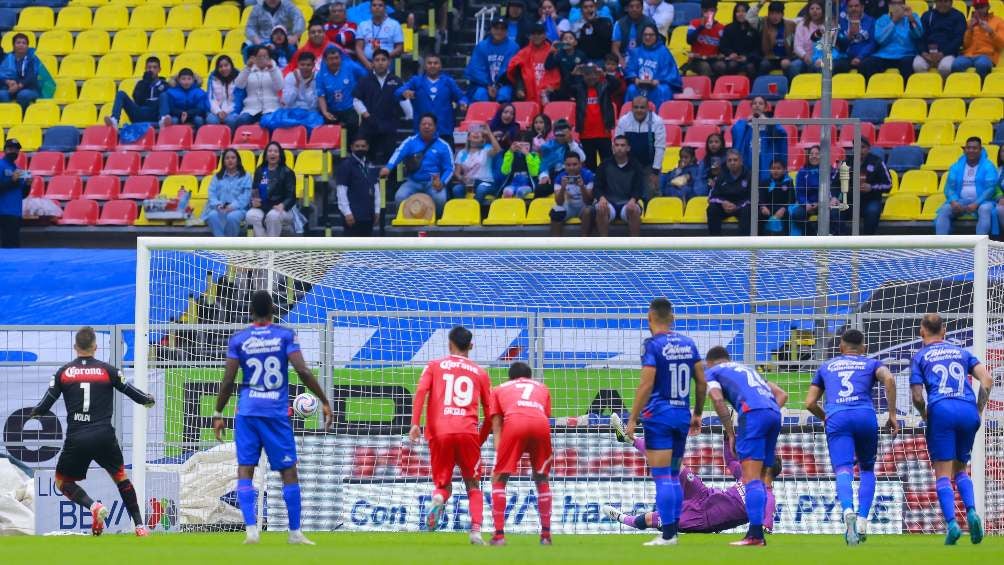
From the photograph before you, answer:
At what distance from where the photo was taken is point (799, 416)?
16031 mm

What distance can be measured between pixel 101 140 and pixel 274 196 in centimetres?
488

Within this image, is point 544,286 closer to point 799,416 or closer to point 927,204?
point 799,416

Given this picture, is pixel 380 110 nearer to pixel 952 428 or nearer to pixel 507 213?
pixel 507 213

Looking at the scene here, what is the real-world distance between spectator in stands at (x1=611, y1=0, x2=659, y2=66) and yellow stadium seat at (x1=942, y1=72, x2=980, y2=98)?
4.33 metres

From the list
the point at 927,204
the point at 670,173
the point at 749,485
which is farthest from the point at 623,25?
the point at 749,485

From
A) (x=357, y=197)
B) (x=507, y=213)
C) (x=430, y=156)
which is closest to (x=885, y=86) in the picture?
(x=507, y=213)

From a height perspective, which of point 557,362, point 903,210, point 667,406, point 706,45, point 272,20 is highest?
point 272,20

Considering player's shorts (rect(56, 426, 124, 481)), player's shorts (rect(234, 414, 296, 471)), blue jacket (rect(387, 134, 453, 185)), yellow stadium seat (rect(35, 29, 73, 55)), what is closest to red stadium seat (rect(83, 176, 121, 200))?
yellow stadium seat (rect(35, 29, 73, 55))

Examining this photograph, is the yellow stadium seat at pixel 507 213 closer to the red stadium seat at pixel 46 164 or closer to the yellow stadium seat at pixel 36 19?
the red stadium seat at pixel 46 164

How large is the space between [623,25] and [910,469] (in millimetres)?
10094

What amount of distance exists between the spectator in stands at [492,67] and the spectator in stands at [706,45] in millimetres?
2638

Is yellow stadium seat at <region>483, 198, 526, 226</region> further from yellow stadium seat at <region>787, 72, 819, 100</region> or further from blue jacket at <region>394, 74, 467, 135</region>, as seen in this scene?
yellow stadium seat at <region>787, 72, 819, 100</region>

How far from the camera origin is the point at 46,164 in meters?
25.1

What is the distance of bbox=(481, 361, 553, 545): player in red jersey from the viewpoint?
1268 centimetres
